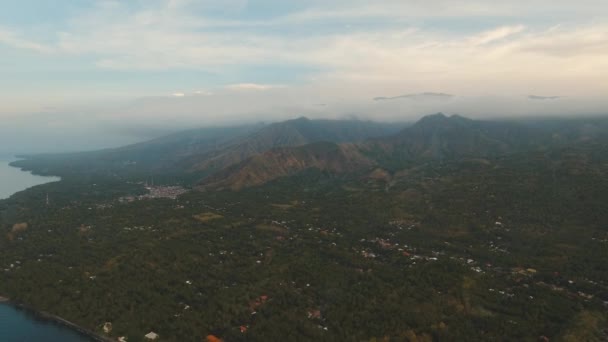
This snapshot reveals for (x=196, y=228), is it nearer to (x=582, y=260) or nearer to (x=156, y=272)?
(x=156, y=272)

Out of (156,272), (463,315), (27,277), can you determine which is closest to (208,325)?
(156,272)

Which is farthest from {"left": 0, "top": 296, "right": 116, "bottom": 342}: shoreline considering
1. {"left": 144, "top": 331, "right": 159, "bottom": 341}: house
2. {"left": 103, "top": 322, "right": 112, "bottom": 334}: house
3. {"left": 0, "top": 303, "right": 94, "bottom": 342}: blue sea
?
{"left": 144, "top": 331, "right": 159, "bottom": 341}: house

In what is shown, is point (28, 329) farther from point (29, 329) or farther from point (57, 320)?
point (57, 320)

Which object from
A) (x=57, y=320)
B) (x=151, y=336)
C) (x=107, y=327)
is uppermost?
(x=151, y=336)

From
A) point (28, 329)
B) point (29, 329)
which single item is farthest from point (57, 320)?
point (28, 329)

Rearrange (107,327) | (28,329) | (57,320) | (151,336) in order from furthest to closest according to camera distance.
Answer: (57,320), (28,329), (107,327), (151,336)

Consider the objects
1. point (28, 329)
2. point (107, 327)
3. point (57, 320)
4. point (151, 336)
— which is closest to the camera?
point (151, 336)

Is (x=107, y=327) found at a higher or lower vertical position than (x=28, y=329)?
higher
